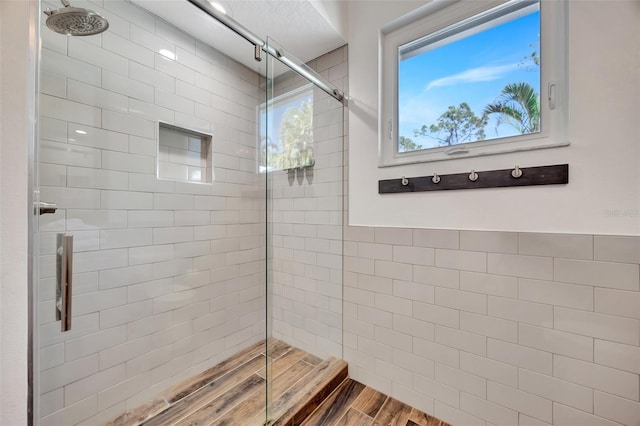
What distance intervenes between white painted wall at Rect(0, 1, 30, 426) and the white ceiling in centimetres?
94

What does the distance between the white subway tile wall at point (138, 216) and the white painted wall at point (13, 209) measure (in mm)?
452

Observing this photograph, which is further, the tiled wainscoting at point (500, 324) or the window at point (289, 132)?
the window at point (289, 132)

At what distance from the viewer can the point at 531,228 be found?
117 cm

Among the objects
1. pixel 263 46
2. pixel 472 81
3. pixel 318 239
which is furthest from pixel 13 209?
pixel 472 81

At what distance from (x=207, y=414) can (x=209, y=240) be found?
105 cm

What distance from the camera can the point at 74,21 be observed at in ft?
3.64

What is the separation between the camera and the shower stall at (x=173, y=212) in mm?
1223

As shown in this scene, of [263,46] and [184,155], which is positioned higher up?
[263,46]

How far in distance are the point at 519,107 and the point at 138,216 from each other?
214cm

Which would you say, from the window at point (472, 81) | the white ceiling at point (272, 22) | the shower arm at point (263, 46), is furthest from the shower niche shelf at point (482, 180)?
the white ceiling at point (272, 22)

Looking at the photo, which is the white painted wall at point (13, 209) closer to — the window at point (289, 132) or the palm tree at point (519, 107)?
the window at point (289, 132)

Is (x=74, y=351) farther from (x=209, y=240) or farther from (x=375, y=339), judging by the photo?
(x=375, y=339)

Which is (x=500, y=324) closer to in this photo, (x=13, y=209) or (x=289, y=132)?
(x=289, y=132)

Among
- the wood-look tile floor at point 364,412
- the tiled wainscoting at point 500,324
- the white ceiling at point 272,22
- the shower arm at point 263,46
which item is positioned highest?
the white ceiling at point 272,22
